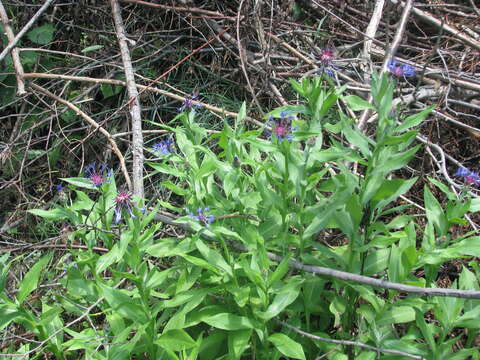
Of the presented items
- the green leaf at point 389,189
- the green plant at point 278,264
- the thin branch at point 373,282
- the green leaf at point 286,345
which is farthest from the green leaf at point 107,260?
the green leaf at point 389,189

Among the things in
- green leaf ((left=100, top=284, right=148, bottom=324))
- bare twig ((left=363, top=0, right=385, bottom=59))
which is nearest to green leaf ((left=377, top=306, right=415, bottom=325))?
green leaf ((left=100, top=284, right=148, bottom=324))

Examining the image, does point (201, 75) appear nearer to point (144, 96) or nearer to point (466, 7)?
point (144, 96)

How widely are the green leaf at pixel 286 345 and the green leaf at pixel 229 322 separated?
8cm

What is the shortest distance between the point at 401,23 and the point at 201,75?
113cm

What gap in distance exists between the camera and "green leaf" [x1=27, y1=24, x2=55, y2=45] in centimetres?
309

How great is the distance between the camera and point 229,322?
1594 millimetres

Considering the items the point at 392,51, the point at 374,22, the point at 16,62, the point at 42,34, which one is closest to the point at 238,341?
the point at 392,51

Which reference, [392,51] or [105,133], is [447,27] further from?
[105,133]

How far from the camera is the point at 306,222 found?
1748 mm

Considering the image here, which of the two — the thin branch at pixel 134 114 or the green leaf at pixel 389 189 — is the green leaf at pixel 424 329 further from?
the thin branch at pixel 134 114

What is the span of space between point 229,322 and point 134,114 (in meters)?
1.16

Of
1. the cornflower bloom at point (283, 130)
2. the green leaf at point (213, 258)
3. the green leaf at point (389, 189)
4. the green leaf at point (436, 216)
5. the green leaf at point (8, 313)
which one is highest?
the cornflower bloom at point (283, 130)

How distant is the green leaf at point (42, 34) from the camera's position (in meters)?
3.09

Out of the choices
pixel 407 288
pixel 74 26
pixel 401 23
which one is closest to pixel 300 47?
pixel 401 23
